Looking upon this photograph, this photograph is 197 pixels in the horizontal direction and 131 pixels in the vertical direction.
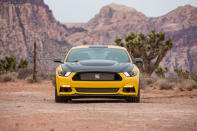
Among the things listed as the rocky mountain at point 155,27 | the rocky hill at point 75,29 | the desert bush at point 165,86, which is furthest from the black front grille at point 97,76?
the rocky mountain at point 155,27

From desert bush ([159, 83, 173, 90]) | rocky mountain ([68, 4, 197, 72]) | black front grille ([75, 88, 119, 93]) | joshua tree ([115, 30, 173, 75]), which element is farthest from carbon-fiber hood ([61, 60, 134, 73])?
rocky mountain ([68, 4, 197, 72])

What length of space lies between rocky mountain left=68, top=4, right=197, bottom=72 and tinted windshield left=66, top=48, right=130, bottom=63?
9826cm

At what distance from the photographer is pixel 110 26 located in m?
166

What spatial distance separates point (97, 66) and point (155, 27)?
145914mm

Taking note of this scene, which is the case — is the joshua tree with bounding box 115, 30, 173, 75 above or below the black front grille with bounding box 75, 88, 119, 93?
below

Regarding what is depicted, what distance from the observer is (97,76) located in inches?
352

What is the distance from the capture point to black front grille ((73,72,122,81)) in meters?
8.91

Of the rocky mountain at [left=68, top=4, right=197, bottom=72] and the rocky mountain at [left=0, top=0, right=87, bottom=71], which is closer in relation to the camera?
the rocky mountain at [left=0, top=0, right=87, bottom=71]

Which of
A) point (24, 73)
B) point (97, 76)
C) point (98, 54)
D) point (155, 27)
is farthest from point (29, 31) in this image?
point (97, 76)

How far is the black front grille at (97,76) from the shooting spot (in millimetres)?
8906

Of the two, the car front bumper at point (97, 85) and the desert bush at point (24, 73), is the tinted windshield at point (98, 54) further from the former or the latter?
the desert bush at point (24, 73)

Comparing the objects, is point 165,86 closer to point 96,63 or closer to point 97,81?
point 96,63

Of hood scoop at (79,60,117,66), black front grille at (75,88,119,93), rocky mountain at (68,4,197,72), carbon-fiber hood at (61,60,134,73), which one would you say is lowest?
rocky mountain at (68,4,197,72)

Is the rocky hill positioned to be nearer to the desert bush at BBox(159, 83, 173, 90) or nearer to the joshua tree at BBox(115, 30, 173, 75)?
the joshua tree at BBox(115, 30, 173, 75)
